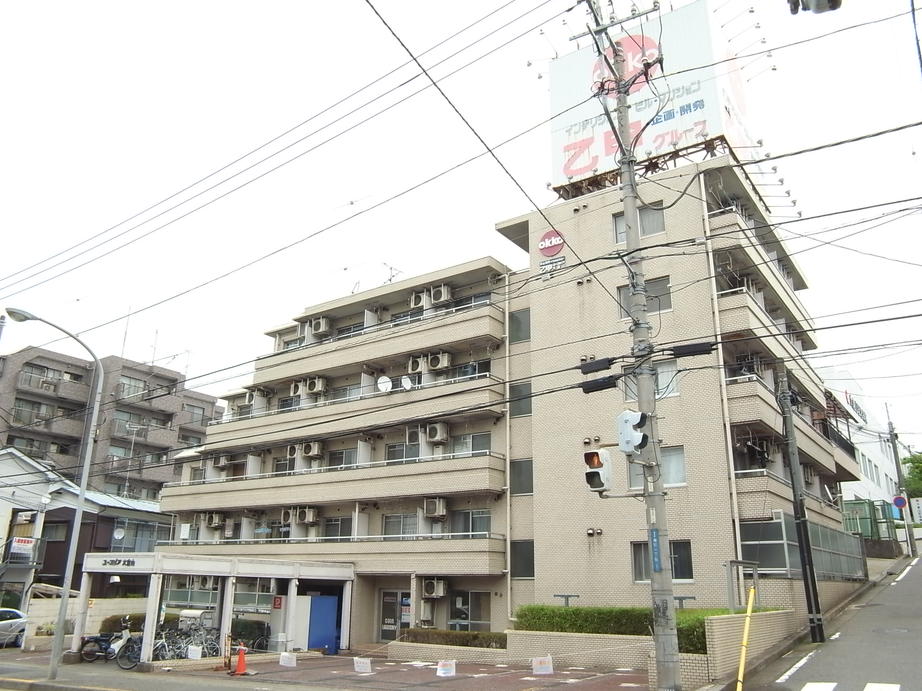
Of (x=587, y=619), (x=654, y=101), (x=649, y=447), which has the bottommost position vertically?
(x=587, y=619)

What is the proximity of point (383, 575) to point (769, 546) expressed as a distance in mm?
15471

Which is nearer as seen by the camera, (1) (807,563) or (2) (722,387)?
(1) (807,563)

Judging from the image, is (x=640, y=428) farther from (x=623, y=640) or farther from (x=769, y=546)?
(x=769, y=546)

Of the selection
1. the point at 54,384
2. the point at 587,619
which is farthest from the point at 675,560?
the point at 54,384

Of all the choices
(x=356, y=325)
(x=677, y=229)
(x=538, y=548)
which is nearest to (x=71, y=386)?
(x=356, y=325)

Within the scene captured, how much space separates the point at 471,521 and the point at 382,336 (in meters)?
9.62

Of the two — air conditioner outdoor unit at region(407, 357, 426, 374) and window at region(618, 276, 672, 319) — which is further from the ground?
window at region(618, 276, 672, 319)

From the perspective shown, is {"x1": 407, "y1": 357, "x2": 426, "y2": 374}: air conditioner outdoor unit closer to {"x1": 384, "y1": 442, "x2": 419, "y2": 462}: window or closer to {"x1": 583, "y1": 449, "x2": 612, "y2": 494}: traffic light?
{"x1": 384, "y1": 442, "x2": 419, "y2": 462}: window

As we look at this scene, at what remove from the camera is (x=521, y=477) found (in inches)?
1123

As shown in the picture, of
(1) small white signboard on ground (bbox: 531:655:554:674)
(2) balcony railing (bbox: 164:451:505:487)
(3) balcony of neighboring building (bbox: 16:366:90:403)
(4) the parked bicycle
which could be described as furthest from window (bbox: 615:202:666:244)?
(3) balcony of neighboring building (bbox: 16:366:90:403)

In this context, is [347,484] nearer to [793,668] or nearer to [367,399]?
[367,399]

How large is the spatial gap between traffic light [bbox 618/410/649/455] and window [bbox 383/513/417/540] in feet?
65.3

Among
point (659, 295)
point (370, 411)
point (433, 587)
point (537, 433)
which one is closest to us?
point (659, 295)

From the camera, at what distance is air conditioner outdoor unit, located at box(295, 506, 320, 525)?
3334 centimetres
